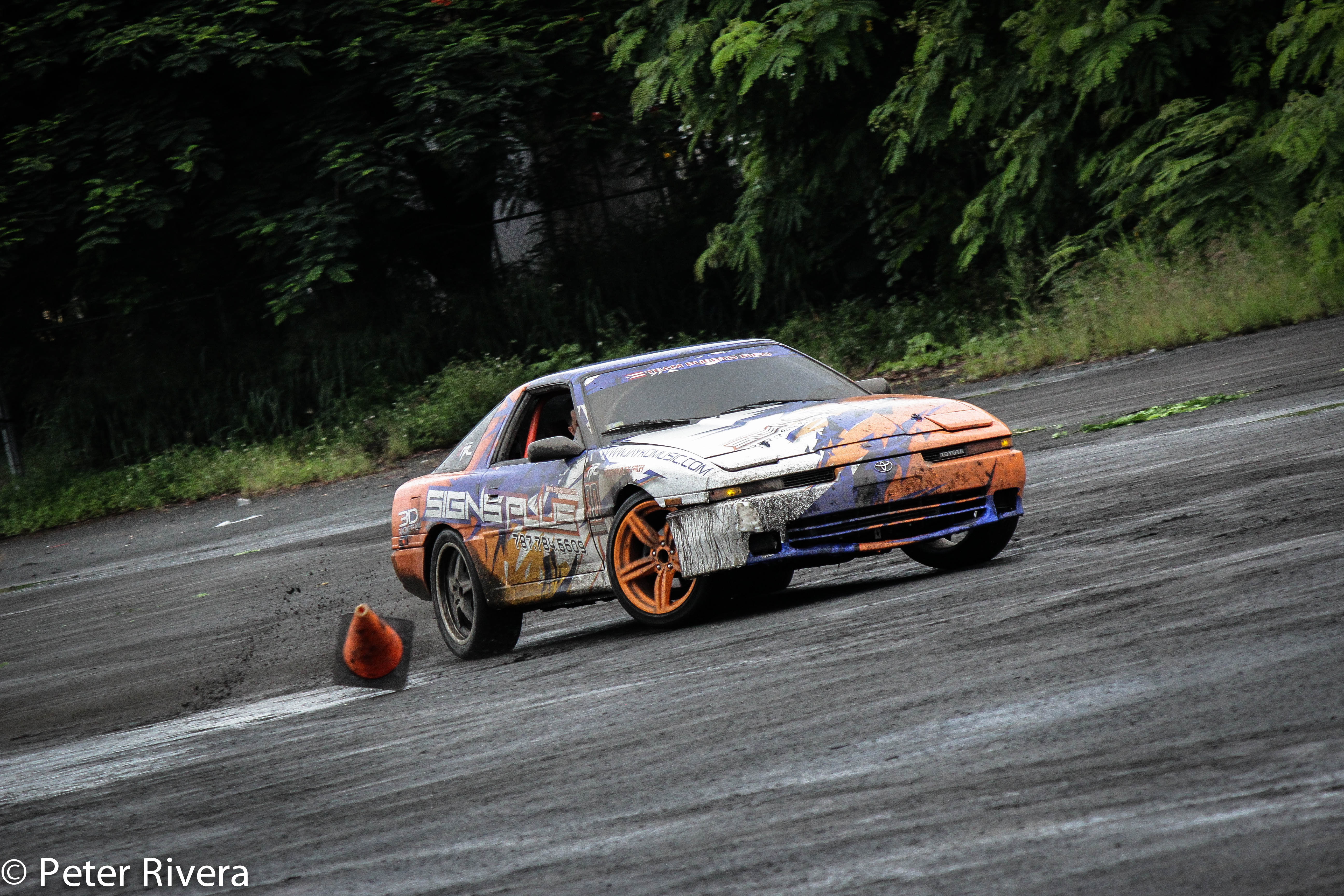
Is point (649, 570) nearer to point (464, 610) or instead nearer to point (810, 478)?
point (810, 478)

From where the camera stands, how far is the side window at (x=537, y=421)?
9242 millimetres

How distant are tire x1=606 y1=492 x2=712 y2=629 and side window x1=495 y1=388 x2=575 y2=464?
54.2 inches

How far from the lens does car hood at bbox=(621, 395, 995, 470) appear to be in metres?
7.53

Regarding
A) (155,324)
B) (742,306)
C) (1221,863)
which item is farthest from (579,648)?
(155,324)

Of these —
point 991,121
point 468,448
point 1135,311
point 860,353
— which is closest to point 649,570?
point 468,448

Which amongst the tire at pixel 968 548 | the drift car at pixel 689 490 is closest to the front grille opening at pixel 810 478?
the drift car at pixel 689 490

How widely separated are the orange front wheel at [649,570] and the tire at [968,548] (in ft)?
3.56

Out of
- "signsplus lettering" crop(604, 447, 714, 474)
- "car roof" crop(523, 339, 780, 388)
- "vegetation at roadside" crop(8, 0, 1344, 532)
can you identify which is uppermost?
"vegetation at roadside" crop(8, 0, 1344, 532)

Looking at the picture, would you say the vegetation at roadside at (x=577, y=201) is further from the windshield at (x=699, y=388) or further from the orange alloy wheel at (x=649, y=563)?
the orange alloy wheel at (x=649, y=563)

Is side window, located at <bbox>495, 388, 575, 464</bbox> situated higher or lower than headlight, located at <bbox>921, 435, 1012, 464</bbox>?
higher

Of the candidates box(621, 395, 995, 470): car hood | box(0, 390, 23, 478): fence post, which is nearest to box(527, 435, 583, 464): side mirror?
box(621, 395, 995, 470): car hood

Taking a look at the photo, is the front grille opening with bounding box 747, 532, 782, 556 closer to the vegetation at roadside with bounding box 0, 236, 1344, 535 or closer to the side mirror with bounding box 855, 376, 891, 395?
the side mirror with bounding box 855, 376, 891, 395

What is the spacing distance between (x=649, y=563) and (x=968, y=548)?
1.61 m

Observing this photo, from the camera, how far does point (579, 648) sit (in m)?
8.18
